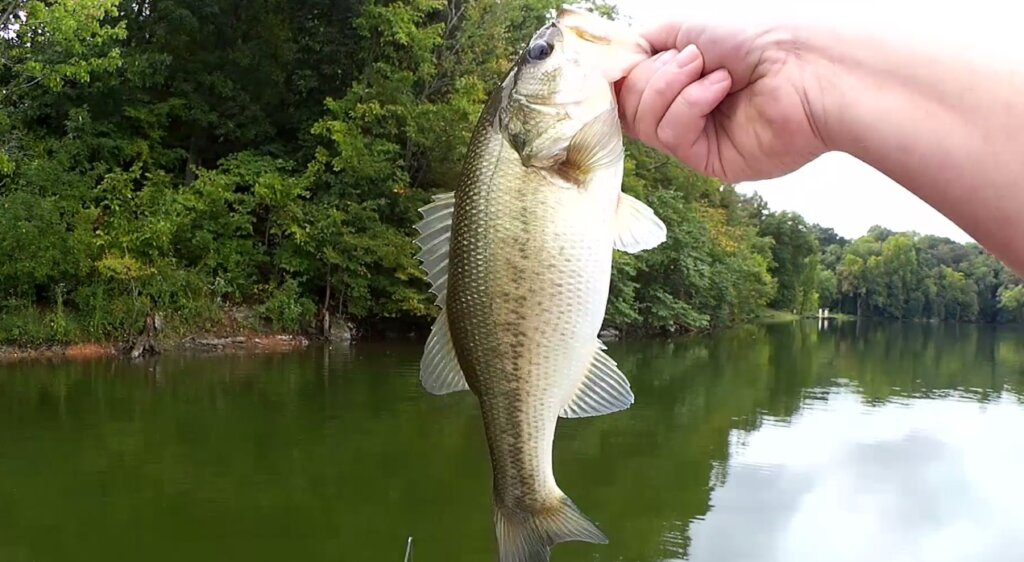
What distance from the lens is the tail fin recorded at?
1917mm

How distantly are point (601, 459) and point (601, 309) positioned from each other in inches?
367

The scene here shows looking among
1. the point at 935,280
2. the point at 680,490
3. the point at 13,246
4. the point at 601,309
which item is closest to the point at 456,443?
the point at 680,490

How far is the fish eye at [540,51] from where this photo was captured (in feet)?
5.86

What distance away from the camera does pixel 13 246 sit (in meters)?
15.7

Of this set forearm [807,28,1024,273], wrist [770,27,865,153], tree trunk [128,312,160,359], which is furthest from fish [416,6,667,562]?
tree trunk [128,312,160,359]

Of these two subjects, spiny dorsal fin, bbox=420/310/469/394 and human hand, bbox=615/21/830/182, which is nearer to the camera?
human hand, bbox=615/21/830/182

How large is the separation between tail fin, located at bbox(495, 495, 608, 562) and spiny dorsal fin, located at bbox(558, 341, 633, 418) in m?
0.24

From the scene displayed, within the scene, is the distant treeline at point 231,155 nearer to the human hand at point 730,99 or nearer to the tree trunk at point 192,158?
the tree trunk at point 192,158

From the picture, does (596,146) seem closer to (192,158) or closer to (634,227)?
(634,227)

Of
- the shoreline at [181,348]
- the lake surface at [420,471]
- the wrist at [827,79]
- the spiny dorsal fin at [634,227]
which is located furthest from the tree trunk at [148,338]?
the wrist at [827,79]

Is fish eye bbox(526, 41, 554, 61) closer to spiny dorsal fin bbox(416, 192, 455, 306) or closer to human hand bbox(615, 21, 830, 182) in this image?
human hand bbox(615, 21, 830, 182)

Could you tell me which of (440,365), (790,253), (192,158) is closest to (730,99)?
(440,365)

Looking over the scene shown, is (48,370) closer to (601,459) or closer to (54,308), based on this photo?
(54,308)

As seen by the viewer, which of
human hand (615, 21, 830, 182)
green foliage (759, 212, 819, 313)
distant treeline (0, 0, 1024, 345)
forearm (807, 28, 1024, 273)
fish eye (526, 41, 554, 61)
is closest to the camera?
forearm (807, 28, 1024, 273)
